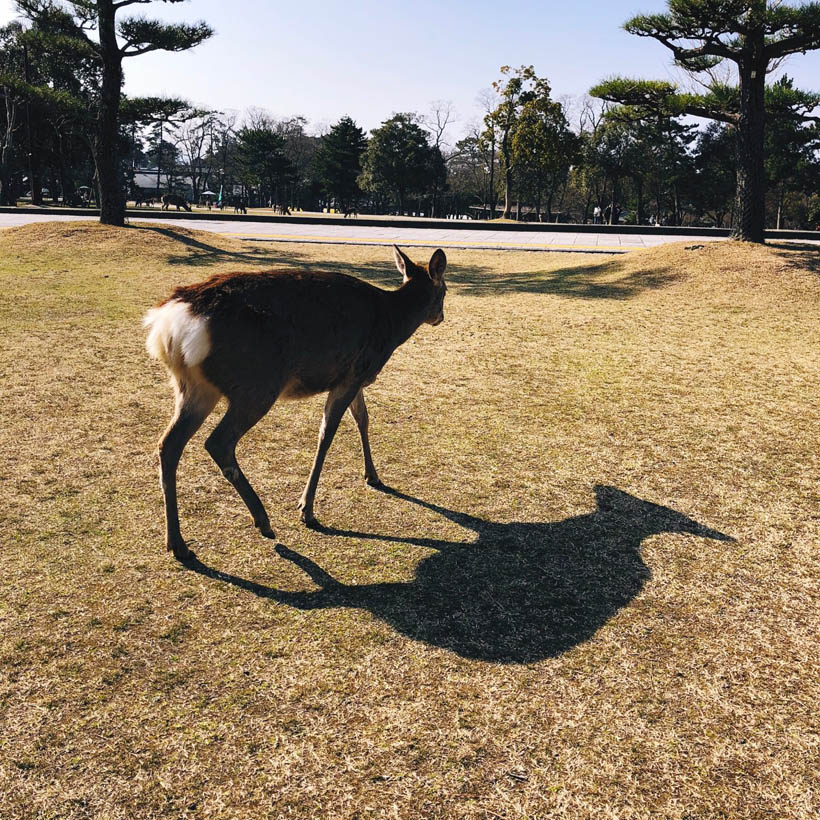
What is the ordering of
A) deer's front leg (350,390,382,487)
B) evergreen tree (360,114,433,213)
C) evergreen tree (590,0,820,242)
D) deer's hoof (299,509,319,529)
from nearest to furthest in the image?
deer's hoof (299,509,319,529), deer's front leg (350,390,382,487), evergreen tree (590,0,820,242), evergreen tree (360,114,433,213)

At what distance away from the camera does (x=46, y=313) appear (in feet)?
35.6

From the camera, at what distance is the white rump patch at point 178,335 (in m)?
3.90

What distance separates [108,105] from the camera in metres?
18.4

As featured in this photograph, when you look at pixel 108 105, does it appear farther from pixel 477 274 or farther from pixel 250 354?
pixel 250 354

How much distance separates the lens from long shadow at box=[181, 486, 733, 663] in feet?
11.5

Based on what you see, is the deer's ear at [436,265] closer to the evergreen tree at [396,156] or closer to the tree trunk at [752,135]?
the tree trunk at [752,135]

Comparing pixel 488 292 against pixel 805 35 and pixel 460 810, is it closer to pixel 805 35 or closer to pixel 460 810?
pixel 805 35

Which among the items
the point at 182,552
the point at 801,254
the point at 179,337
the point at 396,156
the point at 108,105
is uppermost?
the point at 396,156

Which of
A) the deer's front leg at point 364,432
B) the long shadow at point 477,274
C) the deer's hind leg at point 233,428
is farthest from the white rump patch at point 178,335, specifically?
the long shadow at point 477,274

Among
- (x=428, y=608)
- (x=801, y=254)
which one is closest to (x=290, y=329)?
(x=428, y=608)

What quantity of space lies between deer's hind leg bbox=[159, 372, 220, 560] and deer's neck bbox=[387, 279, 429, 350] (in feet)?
5.00

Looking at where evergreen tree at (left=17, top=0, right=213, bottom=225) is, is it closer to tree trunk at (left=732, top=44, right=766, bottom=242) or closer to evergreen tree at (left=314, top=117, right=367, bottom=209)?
tree trunk at (left=732, top=44, right=766, bottom=242)

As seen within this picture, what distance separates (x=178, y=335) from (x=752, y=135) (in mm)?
15217

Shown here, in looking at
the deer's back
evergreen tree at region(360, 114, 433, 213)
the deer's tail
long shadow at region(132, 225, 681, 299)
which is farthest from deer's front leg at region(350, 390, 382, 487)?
evergreen tree at region(360, 114, 433, 213)
